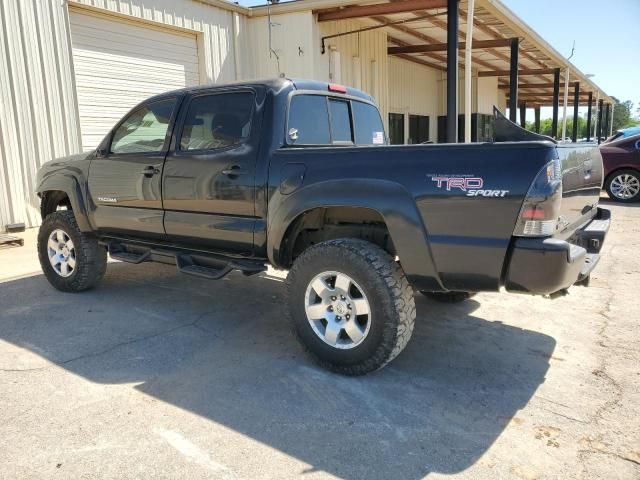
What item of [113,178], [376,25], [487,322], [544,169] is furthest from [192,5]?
[544,169]

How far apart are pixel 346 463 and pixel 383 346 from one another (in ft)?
2.93

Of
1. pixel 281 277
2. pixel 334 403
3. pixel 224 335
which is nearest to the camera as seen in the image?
pixel 334 403

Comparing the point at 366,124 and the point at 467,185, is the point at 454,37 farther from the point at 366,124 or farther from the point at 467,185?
the point at 467,185

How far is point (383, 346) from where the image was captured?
3375 mm

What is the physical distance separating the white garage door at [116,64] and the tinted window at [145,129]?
17.6ft

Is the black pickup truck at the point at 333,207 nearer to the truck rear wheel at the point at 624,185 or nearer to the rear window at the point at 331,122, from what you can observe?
the rear window at the point at 331,122

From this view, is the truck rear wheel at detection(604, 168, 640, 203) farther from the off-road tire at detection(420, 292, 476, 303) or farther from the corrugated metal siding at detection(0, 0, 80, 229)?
the corrugated metal siding at detection(0, 0, 80, 229)

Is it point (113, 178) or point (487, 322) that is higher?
point (113, 178)

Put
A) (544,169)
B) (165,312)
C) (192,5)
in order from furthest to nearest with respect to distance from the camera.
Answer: (192,5) → (165,312) → (544,169)

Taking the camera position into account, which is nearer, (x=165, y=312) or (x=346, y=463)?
(x=346, y=463)

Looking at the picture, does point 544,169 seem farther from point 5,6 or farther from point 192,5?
point 192,5

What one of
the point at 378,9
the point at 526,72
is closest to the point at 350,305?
the point at 378,9

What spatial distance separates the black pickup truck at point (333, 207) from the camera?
303 cm

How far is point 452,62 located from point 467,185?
9.30m
